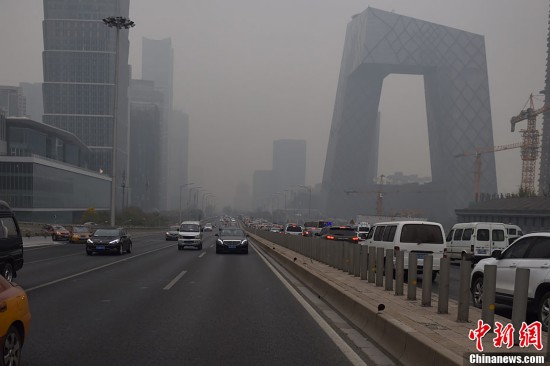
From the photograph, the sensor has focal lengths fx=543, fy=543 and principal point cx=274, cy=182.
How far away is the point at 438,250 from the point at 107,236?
18.2 m

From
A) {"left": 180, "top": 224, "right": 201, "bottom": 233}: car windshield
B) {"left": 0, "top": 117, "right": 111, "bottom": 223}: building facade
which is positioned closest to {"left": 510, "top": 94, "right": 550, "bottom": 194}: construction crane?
{"left": 0, "top": 117, "right": 111, "bottom": 223}: building facade

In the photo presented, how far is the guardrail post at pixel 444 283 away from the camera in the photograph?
902 cm

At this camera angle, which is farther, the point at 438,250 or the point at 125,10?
the point at 125,10

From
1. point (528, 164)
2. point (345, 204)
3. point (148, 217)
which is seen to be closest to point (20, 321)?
point (148, 217)

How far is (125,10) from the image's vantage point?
191250 mm

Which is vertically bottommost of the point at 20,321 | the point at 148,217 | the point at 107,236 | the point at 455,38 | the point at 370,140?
the point at 148,217

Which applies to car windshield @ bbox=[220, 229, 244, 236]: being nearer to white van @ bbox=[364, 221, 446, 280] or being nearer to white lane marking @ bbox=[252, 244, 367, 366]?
white van @ bbox=[364, 221, 446, 280]

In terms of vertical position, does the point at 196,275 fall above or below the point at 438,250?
below

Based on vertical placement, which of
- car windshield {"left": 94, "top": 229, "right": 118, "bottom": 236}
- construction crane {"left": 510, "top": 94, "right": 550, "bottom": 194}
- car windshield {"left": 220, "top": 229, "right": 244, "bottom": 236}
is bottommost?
car windshield {"left": 220, "top": 229, "right": 244, "bottom": 236}

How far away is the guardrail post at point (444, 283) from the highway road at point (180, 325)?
5.68 feet

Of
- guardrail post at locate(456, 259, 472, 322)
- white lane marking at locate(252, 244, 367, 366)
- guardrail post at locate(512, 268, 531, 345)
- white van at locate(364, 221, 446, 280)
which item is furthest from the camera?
white van at locate(364, 221, 446, 280)

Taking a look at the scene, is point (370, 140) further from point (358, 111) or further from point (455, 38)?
point (455, 38)

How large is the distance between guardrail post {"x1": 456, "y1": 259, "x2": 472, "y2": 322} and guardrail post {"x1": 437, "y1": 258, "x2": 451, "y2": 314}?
0.39 meters

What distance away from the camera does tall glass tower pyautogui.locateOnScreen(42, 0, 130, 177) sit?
170 meters
